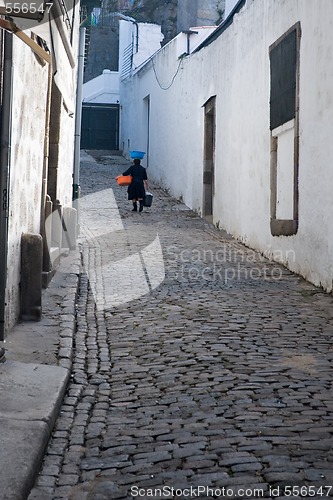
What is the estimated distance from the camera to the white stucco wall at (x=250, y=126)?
32.1ft

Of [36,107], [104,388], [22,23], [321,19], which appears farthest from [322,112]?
[104,388]

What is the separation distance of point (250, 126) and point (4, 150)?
8604 mm

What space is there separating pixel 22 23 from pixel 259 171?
7.33 metres

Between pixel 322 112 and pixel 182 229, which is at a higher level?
pixel 322 112

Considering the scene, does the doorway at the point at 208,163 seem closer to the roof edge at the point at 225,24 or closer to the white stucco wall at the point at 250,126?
the white stucco wall at the point at 250,126

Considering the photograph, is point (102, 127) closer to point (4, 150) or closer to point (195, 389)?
point (4, 150)

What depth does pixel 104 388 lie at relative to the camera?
5656mm

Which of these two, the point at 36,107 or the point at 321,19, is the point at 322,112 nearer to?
the point at 321,19

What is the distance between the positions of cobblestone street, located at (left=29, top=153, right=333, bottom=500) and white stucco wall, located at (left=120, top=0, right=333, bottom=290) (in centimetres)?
100

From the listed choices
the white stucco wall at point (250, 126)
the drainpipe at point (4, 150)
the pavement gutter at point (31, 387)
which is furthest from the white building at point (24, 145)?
the white stucco wall at point (250, 126)

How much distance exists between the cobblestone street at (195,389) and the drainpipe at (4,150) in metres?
0.91

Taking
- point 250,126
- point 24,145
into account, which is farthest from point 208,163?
point 24,145

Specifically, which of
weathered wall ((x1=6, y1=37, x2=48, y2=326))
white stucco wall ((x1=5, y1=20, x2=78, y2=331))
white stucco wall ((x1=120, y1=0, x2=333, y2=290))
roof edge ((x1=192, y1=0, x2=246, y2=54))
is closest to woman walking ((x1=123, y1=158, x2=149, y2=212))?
white stucco wall ((x1=120, y1=0, x2=333, y2=290))

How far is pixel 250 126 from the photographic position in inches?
554
